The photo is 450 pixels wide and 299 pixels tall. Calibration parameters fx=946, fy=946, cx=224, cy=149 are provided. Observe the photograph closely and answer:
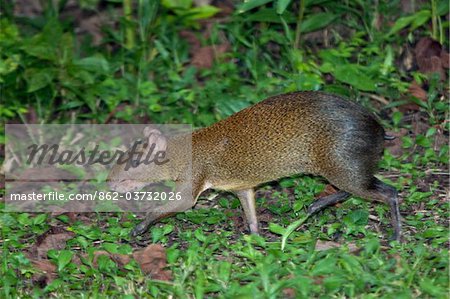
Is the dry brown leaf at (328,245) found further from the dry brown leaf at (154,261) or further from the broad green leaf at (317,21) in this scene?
the broad green leaf at (317,21)

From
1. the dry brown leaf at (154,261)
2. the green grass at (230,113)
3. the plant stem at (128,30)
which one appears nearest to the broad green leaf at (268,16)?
the green grass at (230,113)

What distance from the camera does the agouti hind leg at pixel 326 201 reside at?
570cm

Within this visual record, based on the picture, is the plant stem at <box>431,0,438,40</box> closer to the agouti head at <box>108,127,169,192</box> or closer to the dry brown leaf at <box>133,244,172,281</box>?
the agouti head at <box>108,127,169,192</box>

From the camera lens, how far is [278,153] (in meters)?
5.57

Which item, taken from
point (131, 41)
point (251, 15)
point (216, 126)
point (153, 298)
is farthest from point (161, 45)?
point (153, 298)

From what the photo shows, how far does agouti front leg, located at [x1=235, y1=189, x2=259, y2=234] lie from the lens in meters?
5.70

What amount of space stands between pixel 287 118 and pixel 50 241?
156 cm

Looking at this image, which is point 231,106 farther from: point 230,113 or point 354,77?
point 354,77

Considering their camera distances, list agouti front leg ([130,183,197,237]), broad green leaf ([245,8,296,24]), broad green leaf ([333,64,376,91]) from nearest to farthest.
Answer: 1. agouti front leg ([130,183,197,237])
2. broad green leaf ([333,64,376,91])
3. broad green leaf ([245,8,296,24])

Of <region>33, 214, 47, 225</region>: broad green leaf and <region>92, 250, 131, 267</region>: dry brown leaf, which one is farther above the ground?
<region>33, 214, 47, 225</region>: broad green leaf

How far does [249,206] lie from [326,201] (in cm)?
47

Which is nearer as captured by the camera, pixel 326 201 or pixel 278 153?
pixel 278 153

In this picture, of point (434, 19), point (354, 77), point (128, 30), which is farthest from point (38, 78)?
point (434, 19)

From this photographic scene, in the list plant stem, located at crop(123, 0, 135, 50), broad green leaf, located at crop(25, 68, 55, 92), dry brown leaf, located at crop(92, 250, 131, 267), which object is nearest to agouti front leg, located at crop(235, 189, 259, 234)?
dry brown leaf, located at crop(92, 250, 131, 267)
